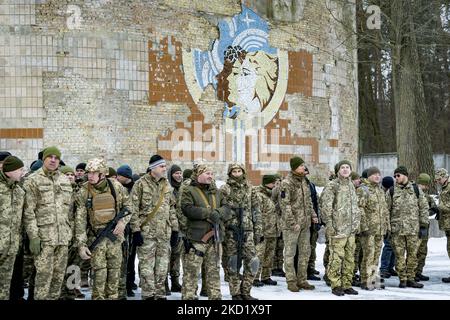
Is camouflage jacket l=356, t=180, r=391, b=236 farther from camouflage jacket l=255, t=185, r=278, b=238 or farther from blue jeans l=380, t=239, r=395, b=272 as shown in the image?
camouflage jacket l=255, t=185, r=278, b=238

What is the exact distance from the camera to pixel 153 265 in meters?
8.33

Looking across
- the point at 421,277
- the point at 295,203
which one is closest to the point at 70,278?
the point at 295,203

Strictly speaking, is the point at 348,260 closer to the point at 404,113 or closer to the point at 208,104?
the point at 208,104

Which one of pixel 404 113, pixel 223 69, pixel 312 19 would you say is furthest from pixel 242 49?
pixel 404 113

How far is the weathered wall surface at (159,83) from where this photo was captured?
1561cm

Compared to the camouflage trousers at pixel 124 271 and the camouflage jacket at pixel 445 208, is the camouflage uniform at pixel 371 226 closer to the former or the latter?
the camouflage jacket at pixel 445 208

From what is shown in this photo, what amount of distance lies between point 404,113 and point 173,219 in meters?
12.5

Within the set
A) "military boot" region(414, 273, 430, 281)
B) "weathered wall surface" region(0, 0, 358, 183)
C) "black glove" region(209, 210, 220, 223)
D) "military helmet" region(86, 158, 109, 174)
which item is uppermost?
"weathered wall surface" region(0, 0, 358, 183)

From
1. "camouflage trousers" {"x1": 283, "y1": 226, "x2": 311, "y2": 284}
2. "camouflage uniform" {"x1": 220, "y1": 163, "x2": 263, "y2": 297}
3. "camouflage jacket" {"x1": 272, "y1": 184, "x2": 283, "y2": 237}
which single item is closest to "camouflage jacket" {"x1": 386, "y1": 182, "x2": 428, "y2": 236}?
"camouflage trousers" {"x1": 283, "y1": 226, "x2": 311, "y2": 284}

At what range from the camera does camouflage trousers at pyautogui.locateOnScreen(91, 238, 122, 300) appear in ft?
26.0

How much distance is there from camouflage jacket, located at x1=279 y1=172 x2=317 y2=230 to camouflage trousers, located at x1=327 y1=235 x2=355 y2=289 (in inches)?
19.9

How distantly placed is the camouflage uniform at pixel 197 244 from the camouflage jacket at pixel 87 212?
724mm

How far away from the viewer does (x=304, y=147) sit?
18891 millimetres

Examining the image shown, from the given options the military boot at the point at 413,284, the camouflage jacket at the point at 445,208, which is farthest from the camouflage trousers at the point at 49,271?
the camouflage jacket at the point at 445,208
